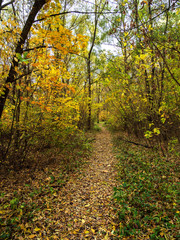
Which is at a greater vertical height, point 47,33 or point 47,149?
point 47,33

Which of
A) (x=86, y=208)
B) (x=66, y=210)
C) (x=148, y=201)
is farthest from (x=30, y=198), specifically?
(x=148, y=201)

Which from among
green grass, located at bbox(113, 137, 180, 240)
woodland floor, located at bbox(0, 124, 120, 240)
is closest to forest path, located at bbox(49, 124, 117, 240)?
woodland floor, located at bbox(0, 124, 120, 240)

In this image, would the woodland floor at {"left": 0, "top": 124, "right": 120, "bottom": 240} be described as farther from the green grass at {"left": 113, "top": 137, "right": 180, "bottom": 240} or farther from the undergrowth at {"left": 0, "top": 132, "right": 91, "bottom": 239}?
the green grass at {"left": 113, "top": 137, "right": 180, "bottom": 240}

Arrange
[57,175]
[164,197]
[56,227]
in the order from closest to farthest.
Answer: [56,227]
[164,197]
[57,175]

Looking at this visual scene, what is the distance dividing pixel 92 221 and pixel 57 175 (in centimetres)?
223

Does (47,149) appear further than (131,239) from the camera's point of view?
Yes

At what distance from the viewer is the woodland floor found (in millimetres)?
2766

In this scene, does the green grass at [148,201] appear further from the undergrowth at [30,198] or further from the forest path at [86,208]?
the undergrowth at [30,198]

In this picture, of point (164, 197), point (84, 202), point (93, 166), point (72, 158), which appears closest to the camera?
point (164, 197)

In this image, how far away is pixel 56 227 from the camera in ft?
9.59

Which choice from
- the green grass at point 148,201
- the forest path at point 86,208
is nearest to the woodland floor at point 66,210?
the forest path at point 86,208

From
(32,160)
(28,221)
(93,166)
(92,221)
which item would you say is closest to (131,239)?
(92,221)

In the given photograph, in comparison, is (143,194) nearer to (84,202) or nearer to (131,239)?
(131,239)

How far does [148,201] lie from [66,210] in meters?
2.14
